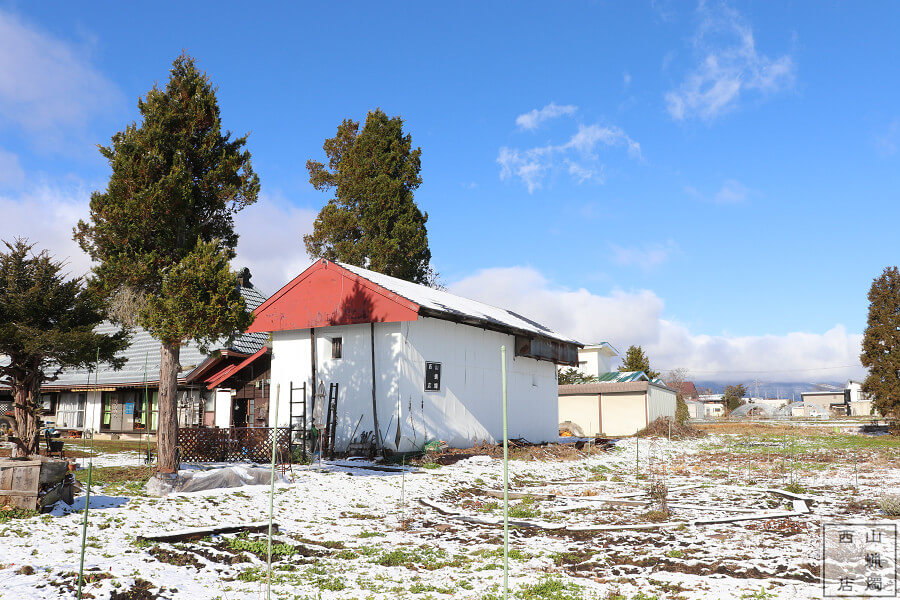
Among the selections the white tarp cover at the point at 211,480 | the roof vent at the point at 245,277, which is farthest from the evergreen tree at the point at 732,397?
the white tarp cover at the point at 211,480

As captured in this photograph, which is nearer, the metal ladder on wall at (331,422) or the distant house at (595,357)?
the metal ladder on wall at (331,422)

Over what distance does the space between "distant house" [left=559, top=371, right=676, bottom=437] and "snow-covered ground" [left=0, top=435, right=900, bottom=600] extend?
21.4m

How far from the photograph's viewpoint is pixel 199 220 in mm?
14906

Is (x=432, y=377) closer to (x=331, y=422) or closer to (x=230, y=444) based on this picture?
(x=331, y=422)

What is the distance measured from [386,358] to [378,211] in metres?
16.7

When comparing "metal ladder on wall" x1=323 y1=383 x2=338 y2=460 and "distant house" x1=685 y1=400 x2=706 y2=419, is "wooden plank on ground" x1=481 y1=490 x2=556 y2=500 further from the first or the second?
"distant house" x1=685 y1=400 x2=706 y2=419

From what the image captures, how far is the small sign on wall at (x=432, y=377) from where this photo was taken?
852 inches

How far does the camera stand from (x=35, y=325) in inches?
603

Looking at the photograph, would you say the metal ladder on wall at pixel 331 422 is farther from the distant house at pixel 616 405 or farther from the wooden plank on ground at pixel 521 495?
the distant house at pixel 616 405

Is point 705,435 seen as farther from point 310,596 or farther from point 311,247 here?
point 310,596

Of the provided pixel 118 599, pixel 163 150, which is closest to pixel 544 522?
pixel 118 599

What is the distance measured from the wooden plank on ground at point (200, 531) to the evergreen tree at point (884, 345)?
40.8 meters

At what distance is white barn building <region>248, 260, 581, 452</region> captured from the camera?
2097cm

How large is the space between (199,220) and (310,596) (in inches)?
415
